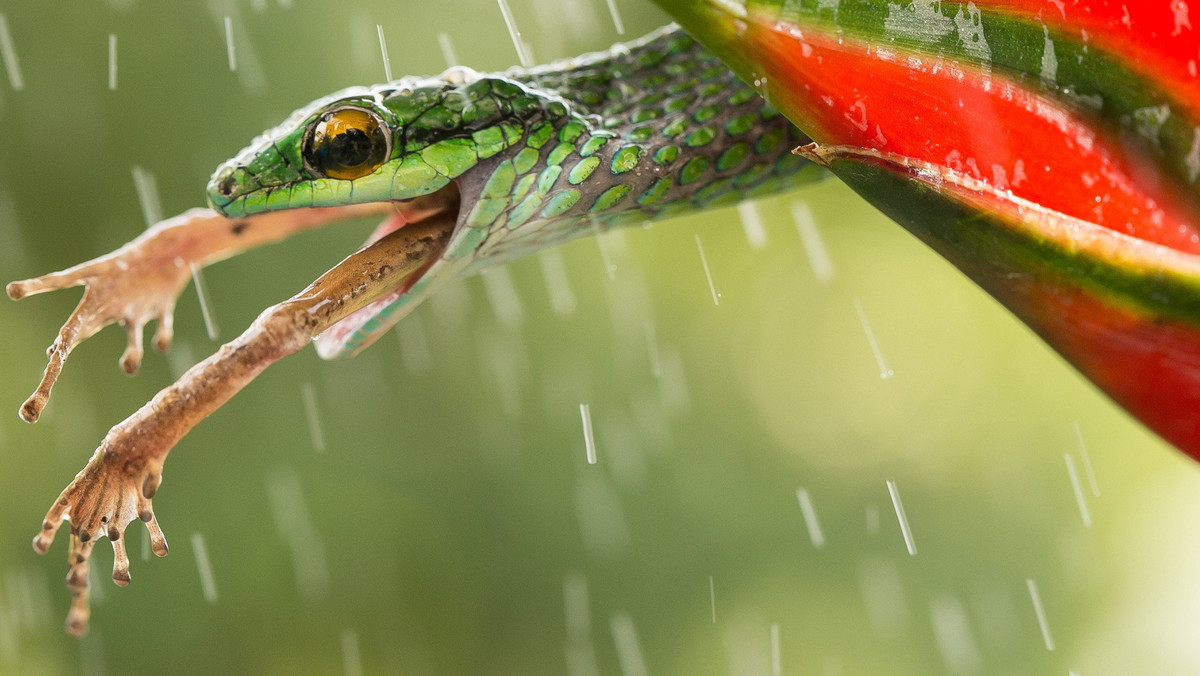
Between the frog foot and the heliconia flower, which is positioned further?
the frog foot

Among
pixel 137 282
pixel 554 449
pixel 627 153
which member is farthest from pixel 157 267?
pixel 554 449

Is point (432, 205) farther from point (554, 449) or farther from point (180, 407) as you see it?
point (554, 449)

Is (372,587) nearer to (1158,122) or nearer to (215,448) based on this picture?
(215,448)

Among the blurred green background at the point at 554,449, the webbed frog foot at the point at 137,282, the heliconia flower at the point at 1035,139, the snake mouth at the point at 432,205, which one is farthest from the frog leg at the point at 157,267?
the blurred green background at the point at 554,449

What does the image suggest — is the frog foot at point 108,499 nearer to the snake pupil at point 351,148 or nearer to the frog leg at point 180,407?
the frog leg at point 180,407

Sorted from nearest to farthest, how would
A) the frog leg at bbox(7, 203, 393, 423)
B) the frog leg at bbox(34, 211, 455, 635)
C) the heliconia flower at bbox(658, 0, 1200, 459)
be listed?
1. the heliconia flower at bbox(658, 0, 1200, 459)
2. the frog leg at bbox(34, 211, 455, 635)
3. the frog leg at bbox(7, 203, 393, 423)

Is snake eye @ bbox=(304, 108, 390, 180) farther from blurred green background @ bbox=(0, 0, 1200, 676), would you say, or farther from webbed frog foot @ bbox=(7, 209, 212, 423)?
blurred green background @ bbox=(0, 0, 1200, 676)

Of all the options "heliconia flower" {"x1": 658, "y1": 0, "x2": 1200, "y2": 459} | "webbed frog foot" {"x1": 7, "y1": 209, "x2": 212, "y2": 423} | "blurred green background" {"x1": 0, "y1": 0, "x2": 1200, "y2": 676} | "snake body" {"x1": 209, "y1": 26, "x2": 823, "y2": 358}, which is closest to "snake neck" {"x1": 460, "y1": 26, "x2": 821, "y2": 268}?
"snake body" {"x1": 209, "y1": 26, "x2": 823, "y2": 358}
